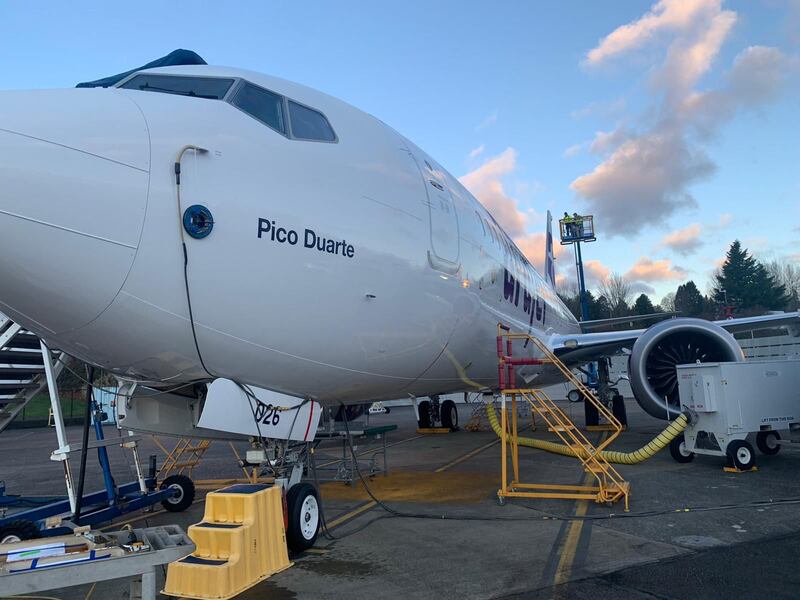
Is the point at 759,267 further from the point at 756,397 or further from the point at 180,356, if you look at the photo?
the point at 180,356

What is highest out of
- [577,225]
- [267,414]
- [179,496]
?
[577,225]

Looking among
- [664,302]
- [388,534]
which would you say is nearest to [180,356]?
[388,534]

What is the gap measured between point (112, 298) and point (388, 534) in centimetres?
402

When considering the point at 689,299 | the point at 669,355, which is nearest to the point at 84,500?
the point at 669,355

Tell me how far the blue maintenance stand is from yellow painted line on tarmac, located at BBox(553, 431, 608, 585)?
4.30m

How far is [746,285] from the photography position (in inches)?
2908

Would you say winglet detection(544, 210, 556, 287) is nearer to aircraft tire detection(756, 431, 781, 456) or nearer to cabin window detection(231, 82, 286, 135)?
aircraft tire detection(756, 431, 781, 456)

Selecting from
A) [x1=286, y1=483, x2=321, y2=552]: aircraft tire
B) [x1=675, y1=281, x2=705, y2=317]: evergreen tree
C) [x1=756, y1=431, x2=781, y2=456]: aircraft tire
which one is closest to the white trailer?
[x1=756, y1=431, x2=781, y2=456]: aircraft tire

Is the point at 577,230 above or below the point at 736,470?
above

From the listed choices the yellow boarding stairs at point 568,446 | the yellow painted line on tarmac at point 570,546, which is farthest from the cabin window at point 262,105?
the yellow boarding stairs at point 568,446

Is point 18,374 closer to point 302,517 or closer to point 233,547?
point 302,517

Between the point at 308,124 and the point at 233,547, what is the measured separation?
3.58 metres

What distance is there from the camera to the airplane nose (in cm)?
346

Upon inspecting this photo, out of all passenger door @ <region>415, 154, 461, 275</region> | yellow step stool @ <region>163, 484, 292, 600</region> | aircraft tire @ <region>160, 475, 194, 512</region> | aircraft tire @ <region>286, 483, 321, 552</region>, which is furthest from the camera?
aircraft tire @ <region>160, 475, 194, 512</region>
